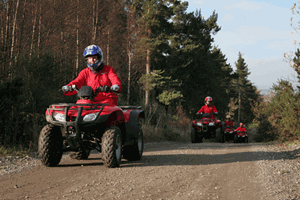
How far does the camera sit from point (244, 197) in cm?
444

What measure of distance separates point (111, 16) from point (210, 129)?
32.8 feet

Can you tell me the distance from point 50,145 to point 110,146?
1193mm

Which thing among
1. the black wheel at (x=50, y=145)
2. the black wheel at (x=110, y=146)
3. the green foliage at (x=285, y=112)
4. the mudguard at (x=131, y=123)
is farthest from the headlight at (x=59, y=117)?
the green foliage at (x=285, y=112)

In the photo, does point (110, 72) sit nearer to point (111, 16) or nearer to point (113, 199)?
point (113, 199)

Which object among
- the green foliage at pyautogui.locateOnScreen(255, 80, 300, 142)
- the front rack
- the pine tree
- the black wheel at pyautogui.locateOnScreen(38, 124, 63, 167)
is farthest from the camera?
the pine tree

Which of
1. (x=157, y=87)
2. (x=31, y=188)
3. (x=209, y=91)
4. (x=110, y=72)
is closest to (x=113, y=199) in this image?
(x=31, y=188)

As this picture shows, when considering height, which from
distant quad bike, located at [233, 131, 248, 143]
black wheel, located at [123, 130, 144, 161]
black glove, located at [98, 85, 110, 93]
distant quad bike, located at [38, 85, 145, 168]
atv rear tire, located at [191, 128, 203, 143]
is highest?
black glove, located at [98, 85, 110, 93]

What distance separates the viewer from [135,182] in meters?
5.12

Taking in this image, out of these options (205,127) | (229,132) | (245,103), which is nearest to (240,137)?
(229,132)

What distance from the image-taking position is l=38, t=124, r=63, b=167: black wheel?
6.11 meters

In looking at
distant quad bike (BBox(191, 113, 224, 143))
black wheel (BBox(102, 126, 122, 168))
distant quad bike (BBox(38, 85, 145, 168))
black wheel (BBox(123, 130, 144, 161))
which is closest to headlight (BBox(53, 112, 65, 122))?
distant quad bike (BBox(38, 85, 145, 168))

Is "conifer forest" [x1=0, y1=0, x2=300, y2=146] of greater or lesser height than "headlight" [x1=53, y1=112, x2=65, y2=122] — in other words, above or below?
above

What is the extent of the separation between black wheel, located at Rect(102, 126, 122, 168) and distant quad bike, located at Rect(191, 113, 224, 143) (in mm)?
10840

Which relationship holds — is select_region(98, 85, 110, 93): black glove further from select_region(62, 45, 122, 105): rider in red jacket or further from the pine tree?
the pine tree
